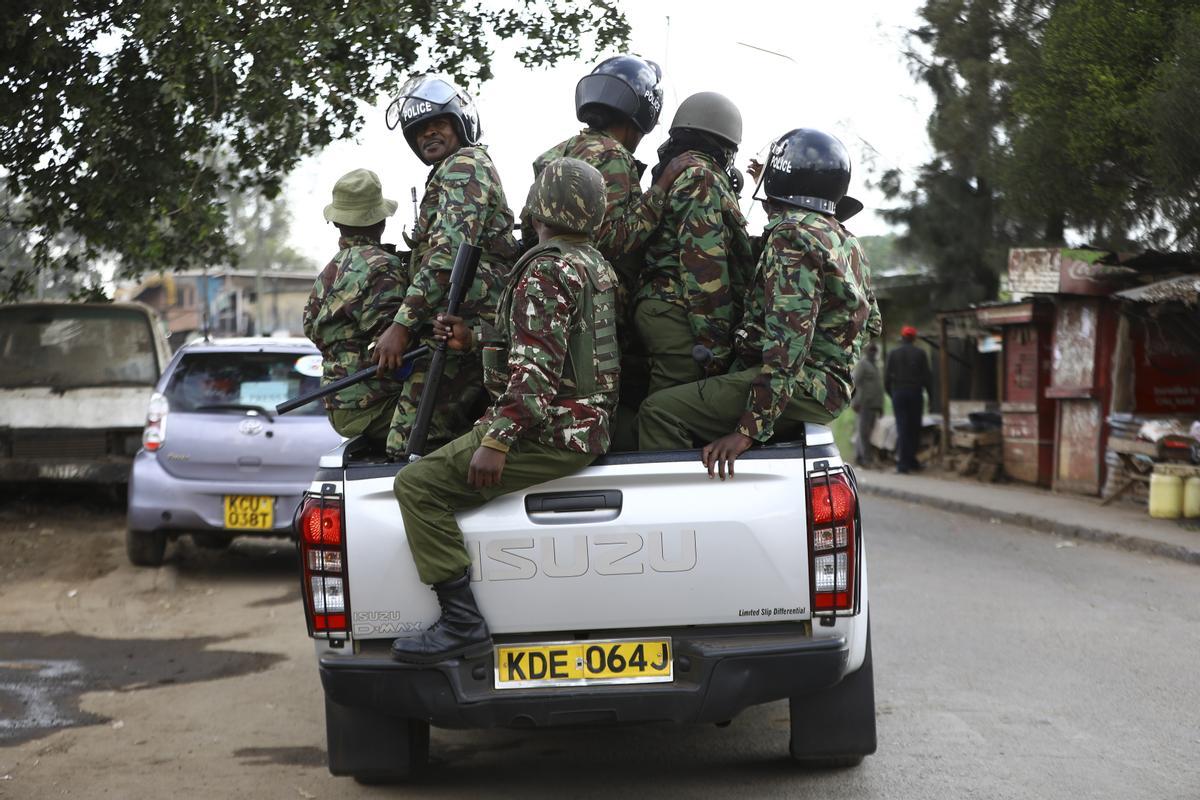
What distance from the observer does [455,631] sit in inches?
171

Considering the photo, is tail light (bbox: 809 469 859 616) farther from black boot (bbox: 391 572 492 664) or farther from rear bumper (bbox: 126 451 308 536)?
rear bumper (bbox: 126 451 308 536)

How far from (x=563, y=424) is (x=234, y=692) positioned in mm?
3129

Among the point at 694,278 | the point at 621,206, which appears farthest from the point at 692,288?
the point at 621,206

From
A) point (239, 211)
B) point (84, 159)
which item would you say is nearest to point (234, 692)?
point (84, 159)

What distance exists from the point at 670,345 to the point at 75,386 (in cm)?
793

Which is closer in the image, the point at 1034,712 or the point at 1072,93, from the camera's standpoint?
the point at 1034,712

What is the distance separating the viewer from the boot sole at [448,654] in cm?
435

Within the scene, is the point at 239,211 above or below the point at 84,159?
above

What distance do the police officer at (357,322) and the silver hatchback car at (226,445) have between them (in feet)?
13.4

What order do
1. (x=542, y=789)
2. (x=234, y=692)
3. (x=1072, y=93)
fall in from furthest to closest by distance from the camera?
(x=1072, y=93), (x=234, y=692), (x=542, y=789)

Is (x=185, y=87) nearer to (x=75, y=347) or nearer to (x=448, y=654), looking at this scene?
(x=75, y=347)

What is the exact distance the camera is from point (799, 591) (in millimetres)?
4336

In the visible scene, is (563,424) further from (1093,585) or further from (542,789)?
(1093,585)

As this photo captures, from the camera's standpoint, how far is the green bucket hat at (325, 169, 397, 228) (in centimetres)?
566
